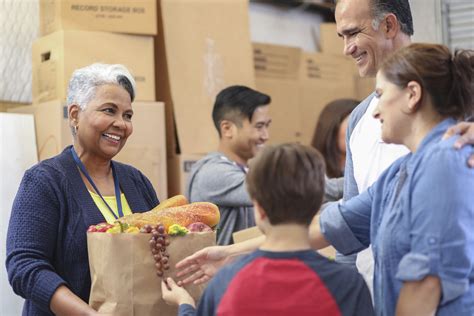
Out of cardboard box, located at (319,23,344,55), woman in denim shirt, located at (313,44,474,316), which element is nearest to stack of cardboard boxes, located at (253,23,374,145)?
cardboard box, located at (319,23,344,55)

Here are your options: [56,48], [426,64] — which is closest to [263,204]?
[426,64]

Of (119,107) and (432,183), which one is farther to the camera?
(119,107)

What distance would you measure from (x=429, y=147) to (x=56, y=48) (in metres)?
2.36

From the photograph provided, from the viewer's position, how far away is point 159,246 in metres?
1.93

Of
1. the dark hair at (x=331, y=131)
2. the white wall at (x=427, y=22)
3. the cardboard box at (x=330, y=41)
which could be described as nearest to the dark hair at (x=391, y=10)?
the white wall at (x=427, y=22)

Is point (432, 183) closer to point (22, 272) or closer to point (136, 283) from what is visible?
point (136, 283)

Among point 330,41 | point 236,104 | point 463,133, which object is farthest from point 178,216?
point 330,41

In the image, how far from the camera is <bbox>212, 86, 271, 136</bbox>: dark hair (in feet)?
12.0

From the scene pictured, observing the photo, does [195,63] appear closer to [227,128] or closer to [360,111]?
[227,128]

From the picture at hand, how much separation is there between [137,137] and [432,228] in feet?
7.57

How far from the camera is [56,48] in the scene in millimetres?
3576

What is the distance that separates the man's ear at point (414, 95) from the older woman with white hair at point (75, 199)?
0.93 m

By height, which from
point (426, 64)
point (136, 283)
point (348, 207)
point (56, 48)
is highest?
point (56, 48)

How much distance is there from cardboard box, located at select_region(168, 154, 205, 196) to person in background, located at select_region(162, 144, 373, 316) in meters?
2.29
